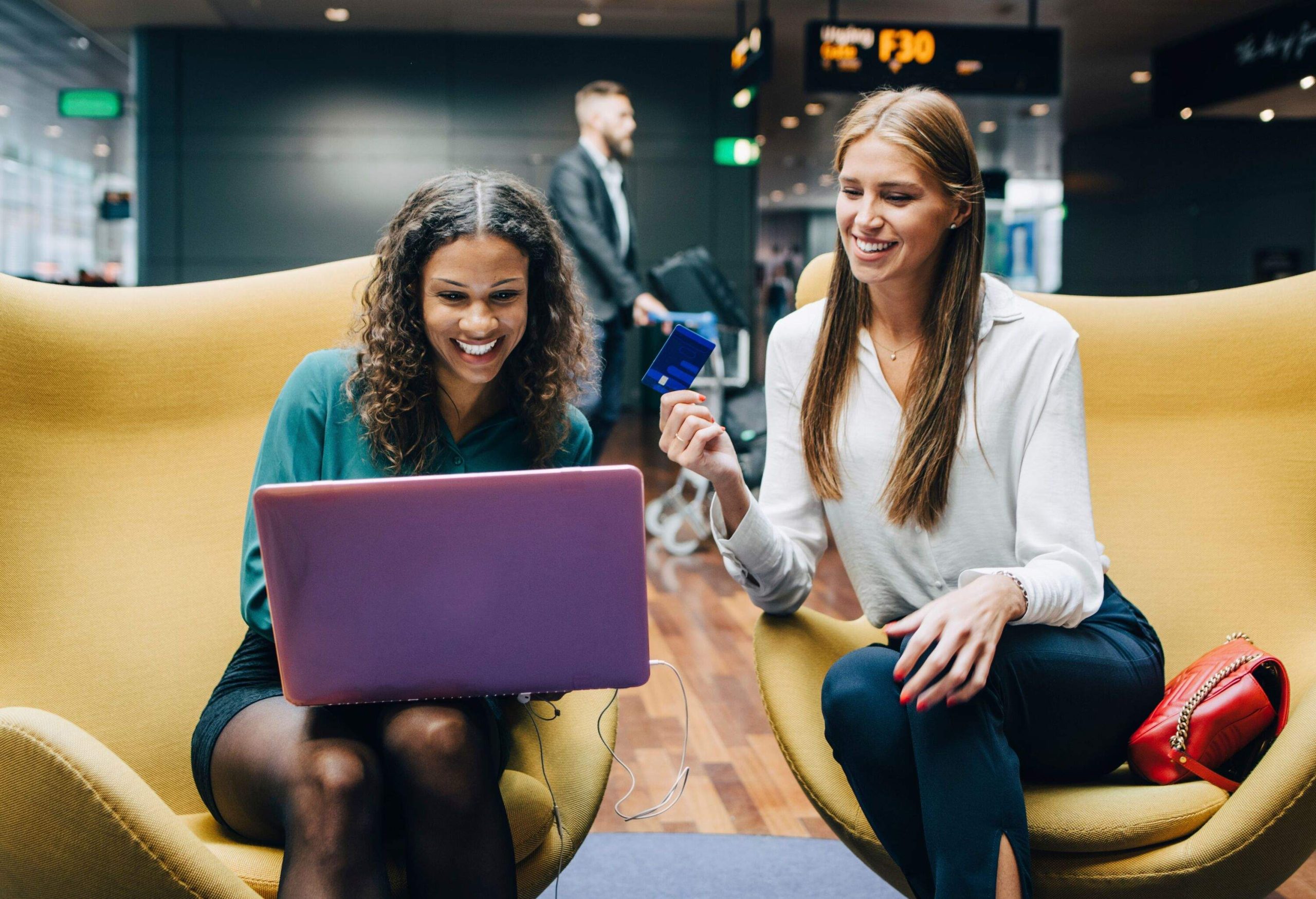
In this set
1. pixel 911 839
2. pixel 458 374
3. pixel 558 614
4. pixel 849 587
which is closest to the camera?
pixel 558 614

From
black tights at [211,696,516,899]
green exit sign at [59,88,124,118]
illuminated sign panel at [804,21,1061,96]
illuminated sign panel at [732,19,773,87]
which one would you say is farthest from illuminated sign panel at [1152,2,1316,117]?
green exit sign at [59,88,124,118]

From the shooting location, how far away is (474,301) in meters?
1.40

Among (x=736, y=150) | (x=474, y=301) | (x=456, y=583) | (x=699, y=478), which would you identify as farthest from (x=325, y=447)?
(x=736, y=150)

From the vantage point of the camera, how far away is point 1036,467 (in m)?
1.38

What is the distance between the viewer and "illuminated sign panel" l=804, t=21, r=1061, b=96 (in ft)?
19.5

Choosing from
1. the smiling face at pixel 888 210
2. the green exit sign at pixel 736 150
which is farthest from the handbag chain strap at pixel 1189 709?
the green exit sign at pixel 736 150

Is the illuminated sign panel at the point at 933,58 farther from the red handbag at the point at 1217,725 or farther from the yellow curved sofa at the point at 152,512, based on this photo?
the red handbag at the point at 1217,725

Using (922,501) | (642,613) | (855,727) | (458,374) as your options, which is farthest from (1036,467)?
(458,374)

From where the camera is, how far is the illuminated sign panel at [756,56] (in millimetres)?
6105

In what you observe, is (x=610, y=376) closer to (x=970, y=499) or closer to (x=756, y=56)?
(x=970, y=499)

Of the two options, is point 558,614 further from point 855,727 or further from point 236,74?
point 236,74

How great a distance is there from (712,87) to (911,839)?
23.9ft

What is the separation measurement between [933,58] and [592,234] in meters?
3.01

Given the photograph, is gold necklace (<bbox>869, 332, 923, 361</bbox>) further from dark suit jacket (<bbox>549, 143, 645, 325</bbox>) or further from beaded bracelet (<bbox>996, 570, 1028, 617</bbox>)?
dark suit jacket (<bbox>549, 143, 645, 325</bbox>)
